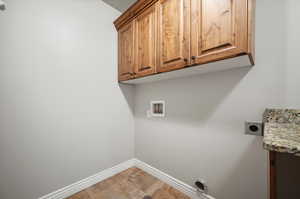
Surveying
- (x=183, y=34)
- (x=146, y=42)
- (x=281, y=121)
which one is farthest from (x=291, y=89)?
(x=146, y=42)

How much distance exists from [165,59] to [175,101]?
22.0 inches

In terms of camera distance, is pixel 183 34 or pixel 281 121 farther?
pixel 183 34

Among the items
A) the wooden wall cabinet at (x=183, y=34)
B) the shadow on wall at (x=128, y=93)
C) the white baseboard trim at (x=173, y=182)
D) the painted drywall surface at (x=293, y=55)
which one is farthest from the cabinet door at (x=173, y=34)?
the white baseboard trim at (x=173, y=182)

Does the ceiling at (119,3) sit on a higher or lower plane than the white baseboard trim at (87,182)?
higher

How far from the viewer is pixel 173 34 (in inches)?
45.1

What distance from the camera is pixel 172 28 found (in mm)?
1152

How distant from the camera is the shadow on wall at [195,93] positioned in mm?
1151

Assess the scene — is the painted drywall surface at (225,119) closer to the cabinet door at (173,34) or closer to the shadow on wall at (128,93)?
the cabinet door at (173,34)

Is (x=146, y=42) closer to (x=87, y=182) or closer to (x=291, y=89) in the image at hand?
(x=291, y=89)

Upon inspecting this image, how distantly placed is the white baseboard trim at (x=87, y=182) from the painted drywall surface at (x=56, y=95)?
6 cm

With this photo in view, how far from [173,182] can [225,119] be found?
1045mm

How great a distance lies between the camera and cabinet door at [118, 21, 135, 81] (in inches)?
62.5

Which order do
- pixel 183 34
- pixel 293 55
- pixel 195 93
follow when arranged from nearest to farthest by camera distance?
pixel 293 55, pixel 183 34, pixel 195 93

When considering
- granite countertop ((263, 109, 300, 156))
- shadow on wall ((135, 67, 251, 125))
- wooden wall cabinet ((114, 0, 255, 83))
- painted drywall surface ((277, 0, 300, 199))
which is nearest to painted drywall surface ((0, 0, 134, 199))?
wooden wall cabinet ((114, 0, 255, 83))
